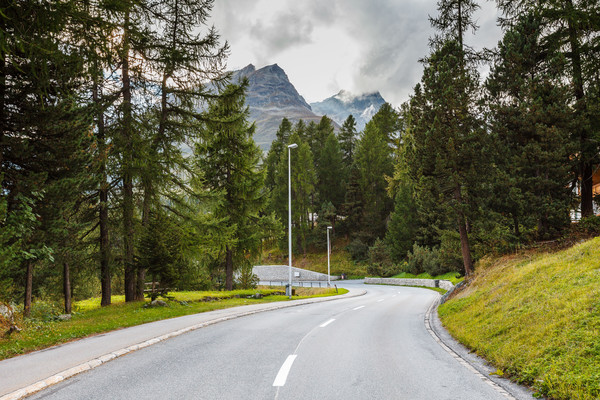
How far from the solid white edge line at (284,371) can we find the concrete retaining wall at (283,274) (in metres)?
44.9

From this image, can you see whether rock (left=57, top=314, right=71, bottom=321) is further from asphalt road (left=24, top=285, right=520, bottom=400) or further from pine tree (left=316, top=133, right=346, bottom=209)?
pine tree (left=316, top=133, right=346, bottom=209)

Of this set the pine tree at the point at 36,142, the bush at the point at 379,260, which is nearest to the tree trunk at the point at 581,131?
the pine tree at the point at 36,142

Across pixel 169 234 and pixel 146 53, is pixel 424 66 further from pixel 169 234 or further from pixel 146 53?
pixel 169 234

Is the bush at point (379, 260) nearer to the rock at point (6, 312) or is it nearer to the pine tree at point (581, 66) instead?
the pine tree at point (581, 66)

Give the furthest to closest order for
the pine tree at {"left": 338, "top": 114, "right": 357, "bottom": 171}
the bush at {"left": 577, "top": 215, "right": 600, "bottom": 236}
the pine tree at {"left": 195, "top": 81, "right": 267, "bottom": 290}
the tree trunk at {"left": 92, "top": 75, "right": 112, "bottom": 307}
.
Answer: the pine tree at {"left": 338, "top": 114, "right": 357, "bottom": 171}, the pine tree at {"left": 195, "top": 81, "right": 267, "bottom": 290}, the tree trunk at {"left": 92, "top": 75, "right": 112, "bottom": 307}, the bush at {"left": 577, "top": 215, "right": 600, "bottom": 236}

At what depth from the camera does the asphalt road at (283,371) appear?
4.97m

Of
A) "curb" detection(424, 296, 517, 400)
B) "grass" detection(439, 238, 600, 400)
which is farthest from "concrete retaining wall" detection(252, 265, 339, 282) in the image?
"curb" detection(424, 296, 517, 400)

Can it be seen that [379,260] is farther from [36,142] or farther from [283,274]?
[36,142]

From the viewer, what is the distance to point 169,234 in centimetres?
1727

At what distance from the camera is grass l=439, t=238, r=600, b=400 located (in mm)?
4961

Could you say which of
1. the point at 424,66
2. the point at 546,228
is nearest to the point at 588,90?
the point at 546,228

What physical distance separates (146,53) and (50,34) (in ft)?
29.3

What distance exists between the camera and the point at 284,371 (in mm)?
6039

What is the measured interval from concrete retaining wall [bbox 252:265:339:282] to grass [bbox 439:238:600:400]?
40.8 m
